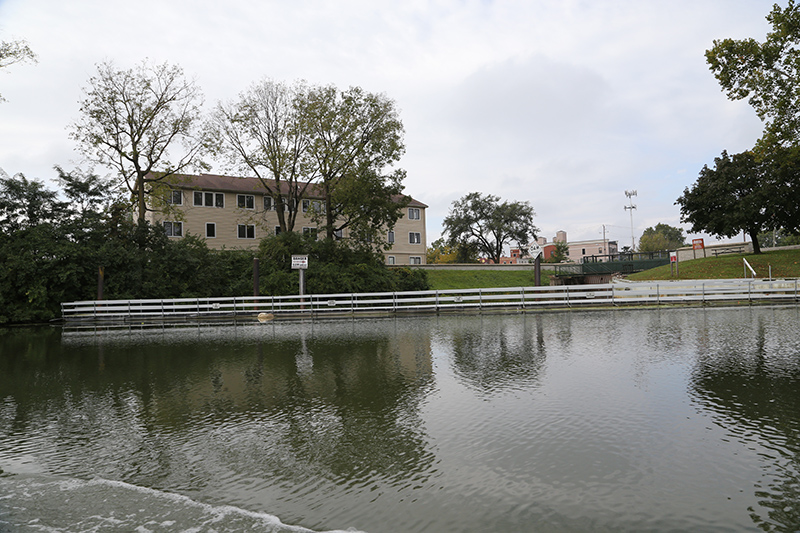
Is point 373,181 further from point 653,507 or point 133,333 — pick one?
point 653,507

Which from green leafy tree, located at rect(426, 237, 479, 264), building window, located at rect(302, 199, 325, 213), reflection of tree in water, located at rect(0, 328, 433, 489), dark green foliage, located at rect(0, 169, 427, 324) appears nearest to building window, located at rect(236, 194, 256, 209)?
building window, located at rect(302, 199, 325, 213)

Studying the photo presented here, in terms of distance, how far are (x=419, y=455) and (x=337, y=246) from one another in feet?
121

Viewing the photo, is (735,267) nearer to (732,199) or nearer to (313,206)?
(732,199)

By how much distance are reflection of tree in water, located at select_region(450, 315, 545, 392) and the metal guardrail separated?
805 cm

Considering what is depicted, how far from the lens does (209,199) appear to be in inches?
2080

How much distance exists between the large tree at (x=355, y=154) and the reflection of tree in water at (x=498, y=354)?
956 inches

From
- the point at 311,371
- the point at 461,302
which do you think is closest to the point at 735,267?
the point at 461,302

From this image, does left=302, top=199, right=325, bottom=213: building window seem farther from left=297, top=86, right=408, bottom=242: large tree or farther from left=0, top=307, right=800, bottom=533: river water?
left=0, top=307, right=800, bottom=533: river water

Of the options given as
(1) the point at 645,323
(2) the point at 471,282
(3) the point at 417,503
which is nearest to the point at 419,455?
(3) the point at 417,503

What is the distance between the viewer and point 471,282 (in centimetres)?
5544

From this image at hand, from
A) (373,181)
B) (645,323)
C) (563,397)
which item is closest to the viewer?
(563,397)

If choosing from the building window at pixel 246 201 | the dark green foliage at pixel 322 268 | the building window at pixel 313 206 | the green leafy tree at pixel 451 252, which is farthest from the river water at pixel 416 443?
the green leafy tree at pixel 451 252

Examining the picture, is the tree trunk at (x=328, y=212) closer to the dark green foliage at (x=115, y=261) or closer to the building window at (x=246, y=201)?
the dark green foliage at (x=115, y=261)

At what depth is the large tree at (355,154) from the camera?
40.8 m
